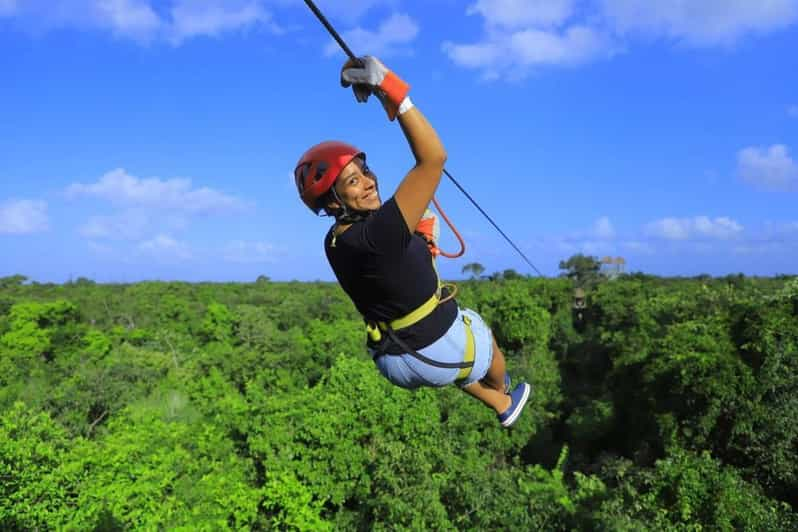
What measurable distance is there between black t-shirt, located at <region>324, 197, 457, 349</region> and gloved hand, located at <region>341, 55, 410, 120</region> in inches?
19.0

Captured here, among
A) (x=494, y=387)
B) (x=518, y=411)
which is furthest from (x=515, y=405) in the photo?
(x=494, y=387)

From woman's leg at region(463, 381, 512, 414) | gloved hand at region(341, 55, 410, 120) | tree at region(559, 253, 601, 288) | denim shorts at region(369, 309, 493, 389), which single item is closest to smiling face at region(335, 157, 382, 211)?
gloved hand at region(341, 55, 410, 120)

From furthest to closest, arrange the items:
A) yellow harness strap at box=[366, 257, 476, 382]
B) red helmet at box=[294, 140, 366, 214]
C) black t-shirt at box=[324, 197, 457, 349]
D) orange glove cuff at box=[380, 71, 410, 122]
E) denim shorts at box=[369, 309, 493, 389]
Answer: denim shorts at box=[369, 309, 493, 389], yellow harness strap at box=[366, 257, 476, 382], red helmet at box=[294, 140, 366, 214], black t-shirt at box=[324, 197, 457, 349], orange glove cuff at box=[380, 71, 410, 122]

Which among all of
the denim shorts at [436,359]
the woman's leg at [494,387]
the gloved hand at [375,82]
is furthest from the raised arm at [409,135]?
the woman's leg at [494,387]

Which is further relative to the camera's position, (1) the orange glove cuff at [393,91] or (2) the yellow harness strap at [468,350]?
(2) the yellow harness strap at [468,350]

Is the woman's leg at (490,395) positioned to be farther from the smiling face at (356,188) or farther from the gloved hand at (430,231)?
the smiling face at (356,188)

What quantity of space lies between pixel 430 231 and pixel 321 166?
0.84m

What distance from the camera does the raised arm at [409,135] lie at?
2.73 m

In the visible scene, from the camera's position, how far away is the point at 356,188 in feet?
11.1

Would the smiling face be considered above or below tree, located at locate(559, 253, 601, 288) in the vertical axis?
below

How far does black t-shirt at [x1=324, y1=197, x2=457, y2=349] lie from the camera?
290 centimetres

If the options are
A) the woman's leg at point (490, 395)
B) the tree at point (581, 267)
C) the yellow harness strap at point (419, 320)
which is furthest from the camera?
the tree at point (581, 267)

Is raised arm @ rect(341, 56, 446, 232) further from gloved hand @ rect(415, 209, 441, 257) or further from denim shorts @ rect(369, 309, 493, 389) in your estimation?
denim shorts @ rect(369, 309, 493, 389)

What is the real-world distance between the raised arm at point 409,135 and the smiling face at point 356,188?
64cm
